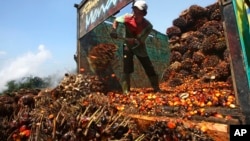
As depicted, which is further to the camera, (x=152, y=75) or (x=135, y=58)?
(x=135, y=58)

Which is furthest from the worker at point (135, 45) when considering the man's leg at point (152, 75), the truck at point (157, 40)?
the truck at point (157, 40)

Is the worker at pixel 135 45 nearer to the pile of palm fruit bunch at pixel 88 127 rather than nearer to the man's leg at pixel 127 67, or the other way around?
the man's leg at pixel 127 67

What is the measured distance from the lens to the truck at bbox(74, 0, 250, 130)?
8.09ft

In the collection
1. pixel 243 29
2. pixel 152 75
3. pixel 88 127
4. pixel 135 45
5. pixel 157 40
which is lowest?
pixel 88 127

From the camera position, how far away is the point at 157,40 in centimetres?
1032

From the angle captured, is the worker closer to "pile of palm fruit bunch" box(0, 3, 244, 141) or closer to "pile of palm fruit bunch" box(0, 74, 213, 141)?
"pile of palm fruit bunch" box(0, 3, 244, 141)

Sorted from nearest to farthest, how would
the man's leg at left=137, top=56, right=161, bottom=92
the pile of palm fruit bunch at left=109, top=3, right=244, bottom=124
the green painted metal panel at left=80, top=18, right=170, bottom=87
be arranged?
1. the pile of palm fruit bunch at left=109, top=3, right=244, bottom=124
2. the man's leg at left=137, top=56, right=161, bottom=92
3. the green painted metal panel at left=80, top=18, right=170, bottom=87

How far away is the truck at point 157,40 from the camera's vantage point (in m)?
2.47

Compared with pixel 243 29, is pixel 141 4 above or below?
above

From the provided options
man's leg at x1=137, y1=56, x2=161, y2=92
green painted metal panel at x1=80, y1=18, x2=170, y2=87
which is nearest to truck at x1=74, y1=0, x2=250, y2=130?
green painted metal panel at x1=80, y1=18, x2=170, y2=87

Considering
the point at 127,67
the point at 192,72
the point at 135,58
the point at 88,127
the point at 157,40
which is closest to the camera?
the point at 88,127

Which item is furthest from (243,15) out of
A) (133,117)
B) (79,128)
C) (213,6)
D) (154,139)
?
(213,6)

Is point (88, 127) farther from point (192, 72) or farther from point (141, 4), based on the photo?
point (192, 72)

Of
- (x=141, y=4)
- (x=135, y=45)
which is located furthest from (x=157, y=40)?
(x=141, y=4)
